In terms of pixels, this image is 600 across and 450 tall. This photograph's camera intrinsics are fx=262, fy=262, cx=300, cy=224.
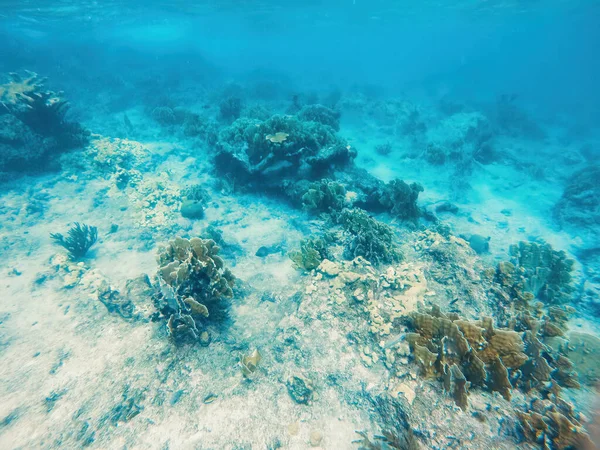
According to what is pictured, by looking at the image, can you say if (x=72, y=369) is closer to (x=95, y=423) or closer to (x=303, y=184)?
(x=95, y=423)

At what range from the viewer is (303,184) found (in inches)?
391

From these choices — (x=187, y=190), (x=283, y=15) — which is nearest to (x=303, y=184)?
(x=187, y=190)

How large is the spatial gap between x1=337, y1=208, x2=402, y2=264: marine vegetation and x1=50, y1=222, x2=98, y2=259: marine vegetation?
310 inches

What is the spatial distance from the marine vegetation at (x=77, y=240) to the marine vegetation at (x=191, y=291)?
4.36 m

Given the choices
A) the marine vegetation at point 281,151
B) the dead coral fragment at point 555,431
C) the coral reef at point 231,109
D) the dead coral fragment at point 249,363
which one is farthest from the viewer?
the coral reef at point 231,109

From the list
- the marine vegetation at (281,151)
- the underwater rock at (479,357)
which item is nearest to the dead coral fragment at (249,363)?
the underwater rock at (479,357)

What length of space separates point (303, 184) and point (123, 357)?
733 centimetres

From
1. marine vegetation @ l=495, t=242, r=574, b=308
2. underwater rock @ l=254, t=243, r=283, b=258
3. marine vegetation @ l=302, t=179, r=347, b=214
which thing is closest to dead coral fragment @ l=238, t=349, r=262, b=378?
underwater rock @ l=254, t=243, r=283, b=258

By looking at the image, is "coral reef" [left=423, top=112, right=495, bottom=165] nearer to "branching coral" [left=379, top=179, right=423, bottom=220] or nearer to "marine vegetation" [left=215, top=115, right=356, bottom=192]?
"marine vegetation" [left=215, top=115, right=356, bottom=192]

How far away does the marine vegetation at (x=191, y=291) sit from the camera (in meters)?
4.59

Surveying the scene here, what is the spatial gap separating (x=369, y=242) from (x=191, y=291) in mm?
3921

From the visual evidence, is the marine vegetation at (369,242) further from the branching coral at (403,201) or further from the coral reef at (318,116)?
the coral reef at (318,116)

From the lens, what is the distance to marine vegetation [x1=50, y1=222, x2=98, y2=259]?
7781 mm

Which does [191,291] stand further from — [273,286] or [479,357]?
[479,357]
